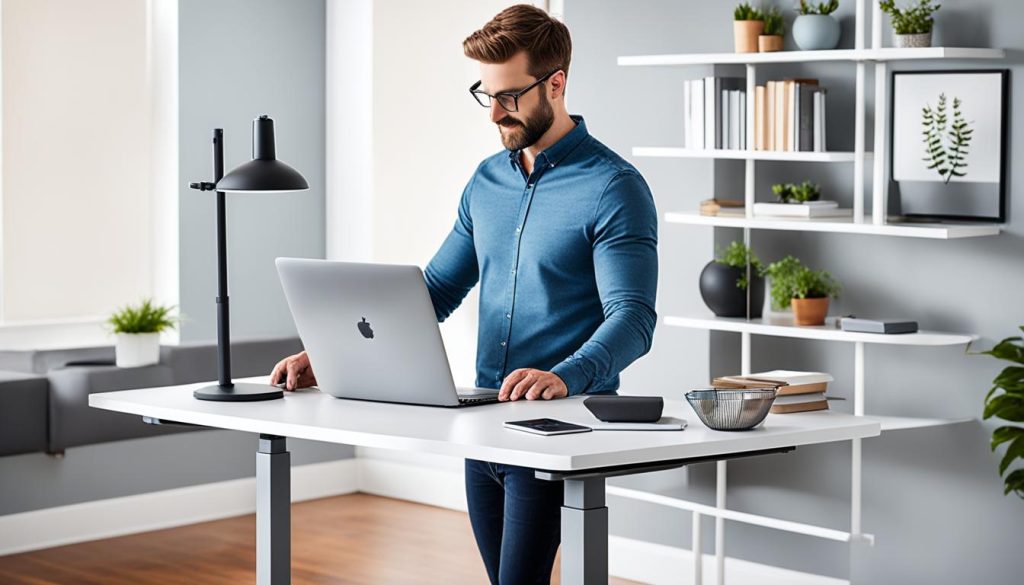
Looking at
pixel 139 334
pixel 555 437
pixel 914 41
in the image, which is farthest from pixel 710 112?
pixel 555 437

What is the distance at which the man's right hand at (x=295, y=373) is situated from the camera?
3018 millimetres

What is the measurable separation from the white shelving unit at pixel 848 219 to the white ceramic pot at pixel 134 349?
2.04m

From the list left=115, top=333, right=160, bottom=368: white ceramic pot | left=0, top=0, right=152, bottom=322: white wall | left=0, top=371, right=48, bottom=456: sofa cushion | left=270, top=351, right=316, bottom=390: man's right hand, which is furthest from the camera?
left=0, top=0, right=152, bottom=322: white wall

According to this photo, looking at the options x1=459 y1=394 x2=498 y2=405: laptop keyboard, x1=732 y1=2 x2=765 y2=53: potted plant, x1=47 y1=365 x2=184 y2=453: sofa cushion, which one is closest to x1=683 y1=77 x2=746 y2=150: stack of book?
x1=732 y1=2 x2=765 y2=53: potted plant

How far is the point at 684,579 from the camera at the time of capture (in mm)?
4922

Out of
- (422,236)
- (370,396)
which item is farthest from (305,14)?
(370,396)

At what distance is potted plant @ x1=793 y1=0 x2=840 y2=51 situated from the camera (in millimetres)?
4422

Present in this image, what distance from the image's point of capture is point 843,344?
462 centimetres

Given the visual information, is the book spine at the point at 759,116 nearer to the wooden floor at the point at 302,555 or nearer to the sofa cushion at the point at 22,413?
the wooden floor at the point at 302,555

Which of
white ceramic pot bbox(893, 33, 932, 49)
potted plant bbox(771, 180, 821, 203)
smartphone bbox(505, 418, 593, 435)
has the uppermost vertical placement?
white ceramic pot bbox(893, 33, 932, 49)

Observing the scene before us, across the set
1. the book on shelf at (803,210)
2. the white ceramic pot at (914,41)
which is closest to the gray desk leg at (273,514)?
the book on shelf at (803,210)

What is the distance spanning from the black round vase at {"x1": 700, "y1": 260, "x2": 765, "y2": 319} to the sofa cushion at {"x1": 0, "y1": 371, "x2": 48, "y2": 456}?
7.83ft

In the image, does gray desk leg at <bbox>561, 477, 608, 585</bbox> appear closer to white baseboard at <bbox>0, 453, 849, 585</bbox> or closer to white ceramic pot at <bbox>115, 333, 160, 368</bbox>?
white baseboard at <bbox>0, 453, 849, 585</bbox>

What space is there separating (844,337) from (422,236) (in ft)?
8.11
